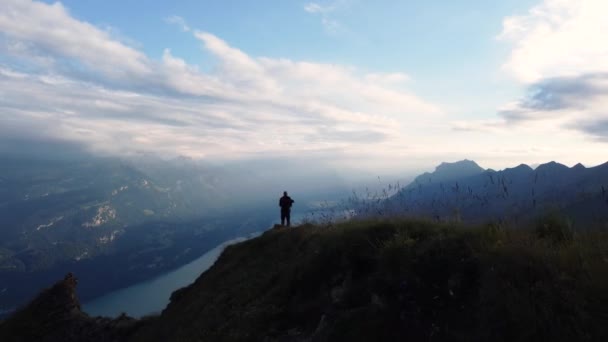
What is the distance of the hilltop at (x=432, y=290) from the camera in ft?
19.4

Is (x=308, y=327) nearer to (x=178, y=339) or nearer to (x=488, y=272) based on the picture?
(x=488, y=272)

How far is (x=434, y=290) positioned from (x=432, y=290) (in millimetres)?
39

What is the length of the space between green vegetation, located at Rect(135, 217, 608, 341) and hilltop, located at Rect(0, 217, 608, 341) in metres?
0.02

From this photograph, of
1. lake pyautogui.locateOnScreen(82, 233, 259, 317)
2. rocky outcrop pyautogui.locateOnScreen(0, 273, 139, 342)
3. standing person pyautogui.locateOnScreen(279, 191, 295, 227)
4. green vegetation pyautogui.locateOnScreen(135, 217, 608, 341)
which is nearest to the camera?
green vegetation pyautogui.locateOnScreen(135, 217, 608, 341)

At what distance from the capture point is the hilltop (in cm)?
590

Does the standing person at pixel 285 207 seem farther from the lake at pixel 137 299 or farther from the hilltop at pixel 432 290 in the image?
the lake at pixel 137 299

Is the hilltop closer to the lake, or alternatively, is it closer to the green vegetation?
the green vegetation

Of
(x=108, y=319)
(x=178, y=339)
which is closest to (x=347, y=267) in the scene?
(x=178, y=339)

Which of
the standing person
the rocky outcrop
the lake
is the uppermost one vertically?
the standing person

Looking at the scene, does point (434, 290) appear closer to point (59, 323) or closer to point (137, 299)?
point (59, 323)

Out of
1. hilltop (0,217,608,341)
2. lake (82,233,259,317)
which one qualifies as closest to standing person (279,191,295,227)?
hilltop (0,217,608,341)

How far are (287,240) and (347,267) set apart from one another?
9428 millimetres

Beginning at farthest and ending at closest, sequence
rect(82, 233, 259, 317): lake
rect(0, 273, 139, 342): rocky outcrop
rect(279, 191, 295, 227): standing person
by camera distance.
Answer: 1. rect(82, 233, 259, 317): lake
2. rect(279, 191, 295, 227): standing person
3. rect(0, 273, 139, 342): rocky outcrop

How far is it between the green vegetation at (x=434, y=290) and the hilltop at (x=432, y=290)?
0.8 inches
